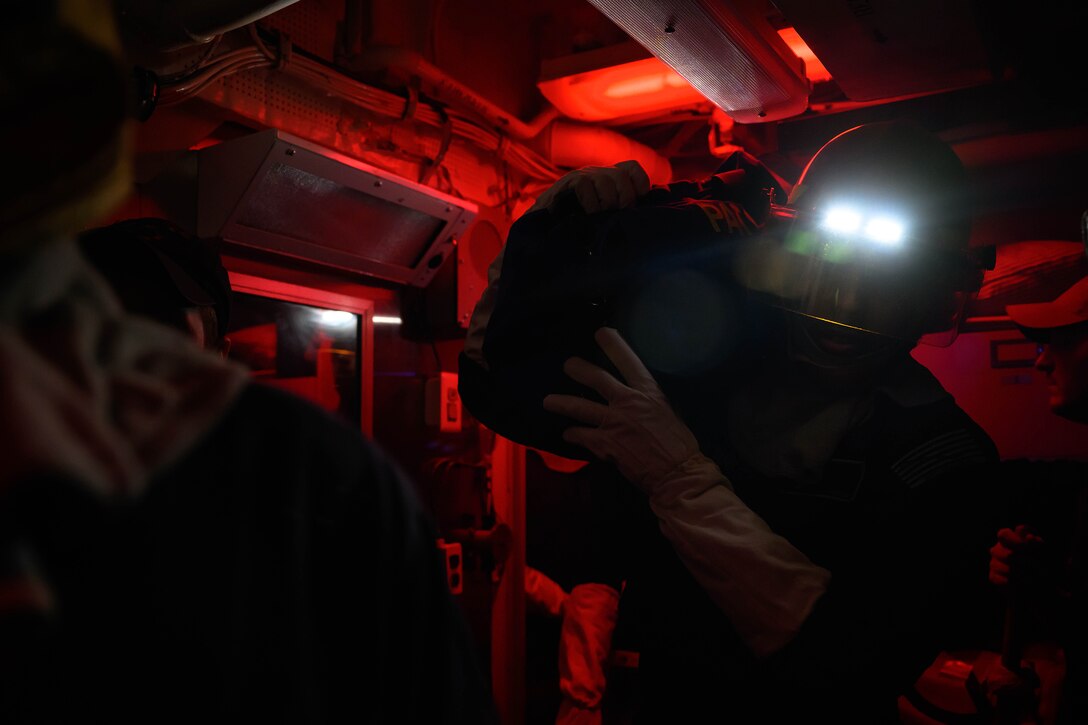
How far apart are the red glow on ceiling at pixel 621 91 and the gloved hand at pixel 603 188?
1745mm

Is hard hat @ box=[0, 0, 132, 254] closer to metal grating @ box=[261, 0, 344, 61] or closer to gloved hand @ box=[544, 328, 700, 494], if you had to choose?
gloved hand @ box=[544, 328, 700, 494]

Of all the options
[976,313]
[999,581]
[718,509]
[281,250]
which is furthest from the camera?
[976,313]

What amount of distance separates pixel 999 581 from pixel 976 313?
1402 millimetres

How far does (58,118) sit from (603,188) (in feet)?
3.58

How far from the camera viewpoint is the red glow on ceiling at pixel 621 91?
3152mm

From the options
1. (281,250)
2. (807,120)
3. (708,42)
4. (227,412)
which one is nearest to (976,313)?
(807,120)

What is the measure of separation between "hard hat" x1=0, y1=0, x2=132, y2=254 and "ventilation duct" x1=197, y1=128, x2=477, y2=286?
1.78 meters

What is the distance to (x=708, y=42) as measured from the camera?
229 cm

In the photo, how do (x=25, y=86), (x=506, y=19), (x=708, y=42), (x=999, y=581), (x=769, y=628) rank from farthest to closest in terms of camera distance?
1. (x=506, y=19)
2. (x=999, y=581)
3. (x=708, y=42)
4. (x=769, y=628)
5. (x=25, y=86)

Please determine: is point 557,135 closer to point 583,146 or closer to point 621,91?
point 583,146

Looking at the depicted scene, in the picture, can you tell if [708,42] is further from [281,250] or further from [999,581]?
[999,581]

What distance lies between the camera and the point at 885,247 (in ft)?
5.14

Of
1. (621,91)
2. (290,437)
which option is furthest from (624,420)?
(621,91)

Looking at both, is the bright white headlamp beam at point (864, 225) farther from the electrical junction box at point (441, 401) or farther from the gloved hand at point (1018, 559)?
the electrical junction box at point (441, 401)
